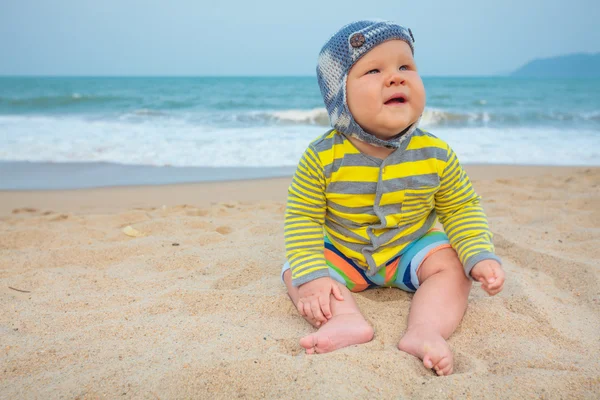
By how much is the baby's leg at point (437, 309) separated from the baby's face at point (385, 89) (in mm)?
557

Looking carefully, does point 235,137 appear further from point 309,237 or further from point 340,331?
point 340,331

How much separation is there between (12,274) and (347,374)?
182 centimetres

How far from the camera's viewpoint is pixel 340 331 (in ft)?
5.33

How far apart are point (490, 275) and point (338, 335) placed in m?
0.58

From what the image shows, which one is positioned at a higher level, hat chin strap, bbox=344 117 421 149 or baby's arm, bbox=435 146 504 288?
hat chin strap, bbox=344 117 421 149

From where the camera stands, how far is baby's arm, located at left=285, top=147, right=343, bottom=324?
5.85ft

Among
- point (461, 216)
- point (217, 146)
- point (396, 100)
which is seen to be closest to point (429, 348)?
point (461, 216)

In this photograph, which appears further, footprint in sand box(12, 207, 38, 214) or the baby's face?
footprint in sand box(12, 207, 38, 214)

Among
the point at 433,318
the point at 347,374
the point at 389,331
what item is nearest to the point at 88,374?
the point at 347,374

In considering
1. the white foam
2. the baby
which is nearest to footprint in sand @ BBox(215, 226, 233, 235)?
the baby

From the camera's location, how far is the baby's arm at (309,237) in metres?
1.78

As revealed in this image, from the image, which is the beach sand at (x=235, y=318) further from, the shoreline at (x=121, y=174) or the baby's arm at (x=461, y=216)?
the shoreline at (x=121, y=174)

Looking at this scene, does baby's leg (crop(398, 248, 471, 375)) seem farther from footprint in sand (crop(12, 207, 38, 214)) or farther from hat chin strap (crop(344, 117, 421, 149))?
footprint in sand (crop(12, 207, 38, 214))

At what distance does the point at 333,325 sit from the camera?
1.66 meters
